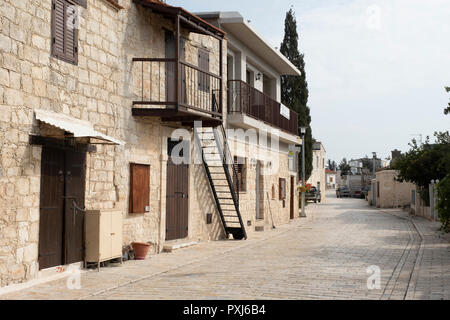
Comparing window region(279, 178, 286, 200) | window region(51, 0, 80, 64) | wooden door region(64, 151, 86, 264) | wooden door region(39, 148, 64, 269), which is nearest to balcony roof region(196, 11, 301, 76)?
window region(279, 178, 286, 200)

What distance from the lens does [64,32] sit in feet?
29.8

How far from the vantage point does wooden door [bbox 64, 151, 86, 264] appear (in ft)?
29.9

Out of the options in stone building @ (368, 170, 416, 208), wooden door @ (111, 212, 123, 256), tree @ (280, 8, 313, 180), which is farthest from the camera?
stone building @ (368, 170, 416, 208)

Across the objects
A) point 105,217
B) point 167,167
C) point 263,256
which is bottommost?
point 263,256

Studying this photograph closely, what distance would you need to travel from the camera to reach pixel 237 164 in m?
17.3

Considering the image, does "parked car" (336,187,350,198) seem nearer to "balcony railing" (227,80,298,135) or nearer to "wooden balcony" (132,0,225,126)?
"balcony railing" (227,80,298,135)

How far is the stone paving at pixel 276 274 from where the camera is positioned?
7.21 m

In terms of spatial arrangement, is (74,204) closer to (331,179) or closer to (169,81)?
(169,81)

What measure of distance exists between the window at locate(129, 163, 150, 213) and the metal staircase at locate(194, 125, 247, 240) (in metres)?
2.94

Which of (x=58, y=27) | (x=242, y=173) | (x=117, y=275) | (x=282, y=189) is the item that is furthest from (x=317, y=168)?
(x=58, y=27)

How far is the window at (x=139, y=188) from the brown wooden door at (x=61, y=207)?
1.62 m
